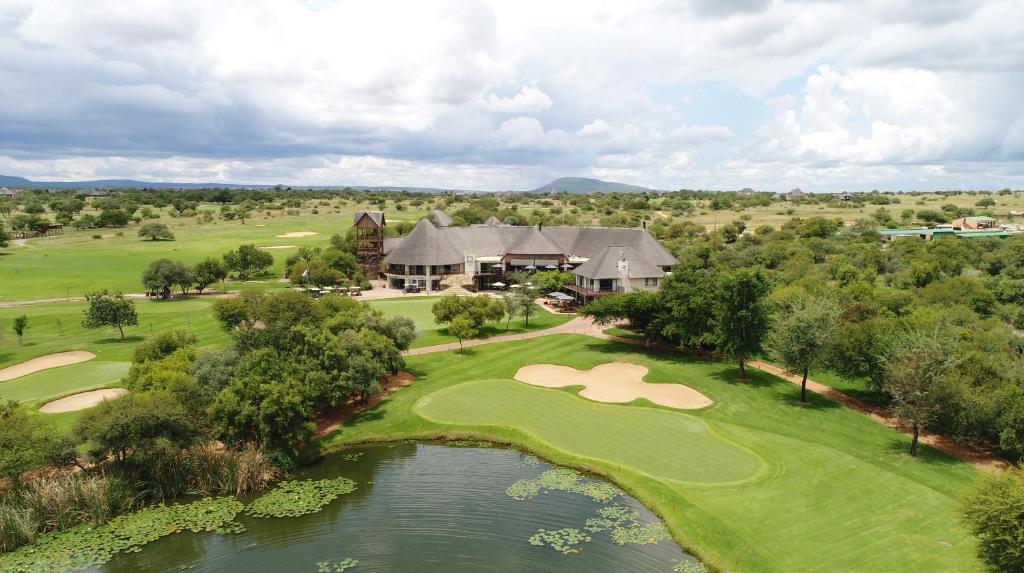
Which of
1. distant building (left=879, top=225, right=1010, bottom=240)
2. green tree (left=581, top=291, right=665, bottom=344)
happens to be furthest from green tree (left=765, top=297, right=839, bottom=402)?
distant building (left=879, top=225, right=1010, bottom=240)

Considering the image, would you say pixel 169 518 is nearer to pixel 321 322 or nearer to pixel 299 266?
pixel 321 322

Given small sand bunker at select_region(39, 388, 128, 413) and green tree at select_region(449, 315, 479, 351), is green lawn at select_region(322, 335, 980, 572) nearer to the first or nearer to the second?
green tree at select_region(449, 315, 479, 351)

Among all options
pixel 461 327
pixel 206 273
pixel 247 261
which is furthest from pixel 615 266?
pixel 247 261

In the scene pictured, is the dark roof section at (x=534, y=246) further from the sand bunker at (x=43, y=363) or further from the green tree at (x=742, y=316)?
the sand bunker at (x=43, y=363)

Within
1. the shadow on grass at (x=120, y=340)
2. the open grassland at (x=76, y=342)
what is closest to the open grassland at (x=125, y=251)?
the open grassland at (x=76, y=342)

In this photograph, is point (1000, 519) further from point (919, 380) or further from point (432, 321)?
point (432, 321)

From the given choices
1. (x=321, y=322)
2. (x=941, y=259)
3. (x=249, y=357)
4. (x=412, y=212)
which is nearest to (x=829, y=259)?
(x=941, y=259)
